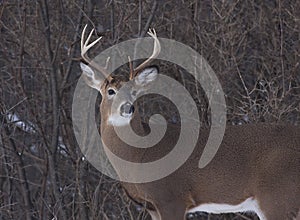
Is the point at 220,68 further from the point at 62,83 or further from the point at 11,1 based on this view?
the point at 11,1

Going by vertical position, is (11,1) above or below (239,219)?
above

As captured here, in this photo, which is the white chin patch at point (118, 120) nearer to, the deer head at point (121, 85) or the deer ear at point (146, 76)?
the deer head at point (121, 85)

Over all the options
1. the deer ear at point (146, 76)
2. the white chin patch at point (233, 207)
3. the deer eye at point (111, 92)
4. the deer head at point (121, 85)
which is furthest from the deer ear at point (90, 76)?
the white chin patch at point (233, 207)

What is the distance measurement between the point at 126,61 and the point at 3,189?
2125 mm

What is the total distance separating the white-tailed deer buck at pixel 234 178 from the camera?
696 centimetres

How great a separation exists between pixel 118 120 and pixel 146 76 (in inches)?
17.5

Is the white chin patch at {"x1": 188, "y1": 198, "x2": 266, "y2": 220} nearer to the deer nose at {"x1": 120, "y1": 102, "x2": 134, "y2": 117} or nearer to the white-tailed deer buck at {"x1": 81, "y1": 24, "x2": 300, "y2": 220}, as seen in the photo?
the white-tailed deer buck at {"x1": 81, "y1": 24, "x2": 300, "y2": 220}

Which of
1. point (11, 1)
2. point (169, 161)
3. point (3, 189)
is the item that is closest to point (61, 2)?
point (11, 1)

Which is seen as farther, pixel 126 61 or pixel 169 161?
pixel 126 61

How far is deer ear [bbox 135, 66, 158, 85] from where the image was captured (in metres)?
7.48

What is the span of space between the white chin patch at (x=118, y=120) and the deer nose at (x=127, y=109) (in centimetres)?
4

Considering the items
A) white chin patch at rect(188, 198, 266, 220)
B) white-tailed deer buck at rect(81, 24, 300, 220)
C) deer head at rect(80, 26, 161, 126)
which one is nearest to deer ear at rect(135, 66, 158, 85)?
deer head at rect(80, 26, 161, 126)

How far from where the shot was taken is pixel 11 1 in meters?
9.82

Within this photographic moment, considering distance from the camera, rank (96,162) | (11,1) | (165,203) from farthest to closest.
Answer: (11,1)
(96,162)
(165,203)
